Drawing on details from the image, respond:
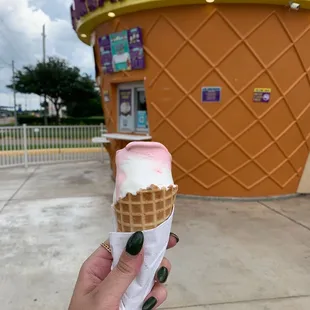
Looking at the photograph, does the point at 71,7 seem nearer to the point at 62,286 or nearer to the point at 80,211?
the point at 80,211

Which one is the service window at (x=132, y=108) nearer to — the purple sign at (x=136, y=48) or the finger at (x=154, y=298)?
the purple sign at (x=136, y=48)

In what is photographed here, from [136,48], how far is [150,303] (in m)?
6.10

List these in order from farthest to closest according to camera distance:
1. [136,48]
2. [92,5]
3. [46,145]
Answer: [46,145] < [92,5] < [136,48]

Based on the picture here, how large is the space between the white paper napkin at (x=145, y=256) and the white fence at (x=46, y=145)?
403 inches

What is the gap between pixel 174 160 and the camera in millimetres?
7102

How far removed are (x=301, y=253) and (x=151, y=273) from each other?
11.3 feet

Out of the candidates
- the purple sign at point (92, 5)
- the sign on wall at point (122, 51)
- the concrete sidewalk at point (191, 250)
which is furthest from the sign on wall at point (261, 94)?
the purple sign at point (92, 5)

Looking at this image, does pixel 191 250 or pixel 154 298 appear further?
pixel 191 250

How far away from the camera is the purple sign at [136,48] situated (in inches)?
271

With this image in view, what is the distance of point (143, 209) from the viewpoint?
148 cm

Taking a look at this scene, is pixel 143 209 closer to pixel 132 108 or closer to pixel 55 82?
pixel 132 108

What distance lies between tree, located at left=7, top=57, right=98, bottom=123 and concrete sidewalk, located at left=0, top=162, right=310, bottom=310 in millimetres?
20925

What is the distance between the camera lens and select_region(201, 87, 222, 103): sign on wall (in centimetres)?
657

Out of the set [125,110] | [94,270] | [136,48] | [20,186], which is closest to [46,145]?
[20,186]
